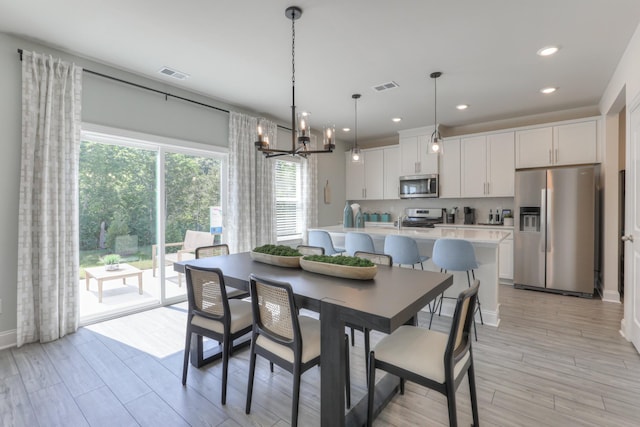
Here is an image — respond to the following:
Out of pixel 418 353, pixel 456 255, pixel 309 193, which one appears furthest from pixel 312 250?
pixel 309 193

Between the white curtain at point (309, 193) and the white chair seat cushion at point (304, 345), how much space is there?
3.77 metres

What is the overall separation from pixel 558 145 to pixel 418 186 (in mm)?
2161

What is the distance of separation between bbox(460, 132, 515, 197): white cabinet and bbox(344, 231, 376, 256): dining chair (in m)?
2.82

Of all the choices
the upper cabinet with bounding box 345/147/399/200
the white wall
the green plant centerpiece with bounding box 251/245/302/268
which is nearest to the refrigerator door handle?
the upper cabinet with bounding box 345/147/399/200

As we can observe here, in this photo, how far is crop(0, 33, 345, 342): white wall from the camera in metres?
2.72

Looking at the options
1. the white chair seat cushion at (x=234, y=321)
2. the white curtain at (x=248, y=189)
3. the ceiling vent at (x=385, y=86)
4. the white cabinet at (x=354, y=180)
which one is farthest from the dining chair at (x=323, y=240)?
the white cabinet at (x=354, y=180)

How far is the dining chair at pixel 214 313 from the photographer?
2002 millimetres

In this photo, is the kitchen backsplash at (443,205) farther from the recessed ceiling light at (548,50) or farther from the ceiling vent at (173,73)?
the ceiling vent at (173,73)

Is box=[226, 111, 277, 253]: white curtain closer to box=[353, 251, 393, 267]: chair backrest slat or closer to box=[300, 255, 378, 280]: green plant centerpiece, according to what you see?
box=[353, 251, 393, 267]: chair backrest slat

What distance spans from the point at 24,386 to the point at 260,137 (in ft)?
8.10

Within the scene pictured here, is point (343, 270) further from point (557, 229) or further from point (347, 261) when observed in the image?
point (557, 229)

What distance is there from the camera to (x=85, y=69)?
10.1 feet

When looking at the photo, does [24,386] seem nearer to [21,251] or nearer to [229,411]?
[21,251]

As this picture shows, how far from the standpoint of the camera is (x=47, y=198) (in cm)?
282
